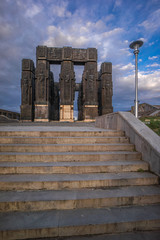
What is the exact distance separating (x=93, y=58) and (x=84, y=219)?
16.9m

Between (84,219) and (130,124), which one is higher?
(130,124)

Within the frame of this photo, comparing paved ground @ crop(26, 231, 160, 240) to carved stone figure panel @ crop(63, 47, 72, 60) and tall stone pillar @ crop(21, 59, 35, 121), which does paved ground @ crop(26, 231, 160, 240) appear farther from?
carved stone figure panel @ crop(63, 47, 72, 60)

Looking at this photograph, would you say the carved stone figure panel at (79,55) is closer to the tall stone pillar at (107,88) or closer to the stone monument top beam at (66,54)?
the stone monument top beam at (66,54)

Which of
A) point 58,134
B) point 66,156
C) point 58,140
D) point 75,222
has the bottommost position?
point 75,222

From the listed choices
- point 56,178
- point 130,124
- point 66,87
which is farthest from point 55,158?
point 66,87

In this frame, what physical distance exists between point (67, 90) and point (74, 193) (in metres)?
14.0

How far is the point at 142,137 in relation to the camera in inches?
128

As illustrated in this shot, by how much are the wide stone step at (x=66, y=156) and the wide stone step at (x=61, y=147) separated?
26cm

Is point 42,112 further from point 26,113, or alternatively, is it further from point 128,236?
point 128,236

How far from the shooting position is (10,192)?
2.15 m

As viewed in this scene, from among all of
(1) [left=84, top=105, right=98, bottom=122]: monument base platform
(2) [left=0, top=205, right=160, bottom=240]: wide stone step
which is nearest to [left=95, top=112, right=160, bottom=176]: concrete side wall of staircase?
(2) [left=0, top=205, right=160, bottom=240]: wide stone step

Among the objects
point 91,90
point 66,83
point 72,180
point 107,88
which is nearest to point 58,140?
point 72,180

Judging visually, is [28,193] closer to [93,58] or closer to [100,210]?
[100,210]

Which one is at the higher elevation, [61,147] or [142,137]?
[142,137]
